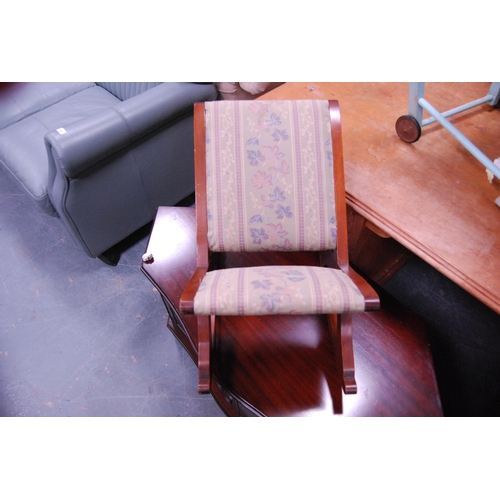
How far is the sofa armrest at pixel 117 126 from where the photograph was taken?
3.84 feet

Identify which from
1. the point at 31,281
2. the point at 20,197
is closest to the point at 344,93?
the point at 31,281

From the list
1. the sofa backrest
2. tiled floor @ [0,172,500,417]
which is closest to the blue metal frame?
tiled floor @ [0,172,500,417]

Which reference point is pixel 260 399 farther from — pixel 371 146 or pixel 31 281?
pixel 31 281

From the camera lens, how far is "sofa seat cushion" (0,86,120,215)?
1.48m

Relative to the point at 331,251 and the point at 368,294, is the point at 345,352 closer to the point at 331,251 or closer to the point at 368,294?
the point at 368,294

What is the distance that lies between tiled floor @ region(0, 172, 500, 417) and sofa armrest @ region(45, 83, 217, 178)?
61 cm

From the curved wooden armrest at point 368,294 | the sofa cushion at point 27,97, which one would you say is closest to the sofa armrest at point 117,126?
the sofa cushion at point 27,97

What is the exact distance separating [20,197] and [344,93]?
1.86m

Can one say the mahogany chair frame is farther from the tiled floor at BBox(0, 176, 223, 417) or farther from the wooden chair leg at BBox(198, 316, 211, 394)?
the tiled floor at BBox(0, 176, 223, 417)

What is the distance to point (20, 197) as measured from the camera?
1969mm

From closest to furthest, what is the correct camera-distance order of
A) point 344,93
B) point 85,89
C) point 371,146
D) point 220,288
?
point 220,288 < point 371,146 < point 344,93 < point 85,89

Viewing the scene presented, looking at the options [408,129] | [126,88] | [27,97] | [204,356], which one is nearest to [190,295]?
[204,356]

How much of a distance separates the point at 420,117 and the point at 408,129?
0.05m

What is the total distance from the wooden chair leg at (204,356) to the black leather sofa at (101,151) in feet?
2.55
